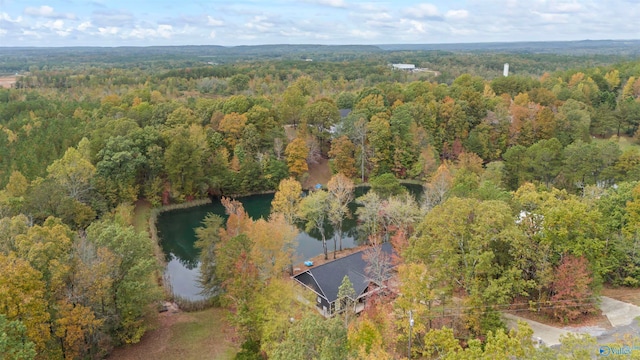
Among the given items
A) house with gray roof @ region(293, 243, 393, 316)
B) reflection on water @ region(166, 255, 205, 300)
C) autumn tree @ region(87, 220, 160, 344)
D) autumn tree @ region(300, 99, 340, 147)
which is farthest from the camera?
autumn tree @ region(300, 99, 340, 147)

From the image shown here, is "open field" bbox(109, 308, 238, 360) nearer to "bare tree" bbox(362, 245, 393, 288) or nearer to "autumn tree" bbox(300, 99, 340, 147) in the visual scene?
"bare tree" bbox(362, 245, 393, 288)

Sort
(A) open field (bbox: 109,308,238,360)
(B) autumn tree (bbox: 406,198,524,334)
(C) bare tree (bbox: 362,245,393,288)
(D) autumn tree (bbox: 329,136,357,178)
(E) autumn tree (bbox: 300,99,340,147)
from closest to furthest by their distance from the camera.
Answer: (B) autumn tree (bbox: 406,198,524,334), (A) open field (bbox: 109,308,238,360), (C) bare tree (bbox: 362,245,393,288), (D) autumn tree (bbox: 329,136,357,178), (E) autumn tree (bbox: 300,99,340,147)

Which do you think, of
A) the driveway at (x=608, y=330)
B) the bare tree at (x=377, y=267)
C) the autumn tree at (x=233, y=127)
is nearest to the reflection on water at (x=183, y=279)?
the bare tree at (x=377, y=267)

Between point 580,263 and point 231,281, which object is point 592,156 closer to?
point 580,263

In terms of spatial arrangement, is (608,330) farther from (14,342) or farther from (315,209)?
(14,342)

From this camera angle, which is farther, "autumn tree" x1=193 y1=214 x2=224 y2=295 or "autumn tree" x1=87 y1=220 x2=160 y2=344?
"autumn tree" x1=193 y1=214 x2=224 y2=295

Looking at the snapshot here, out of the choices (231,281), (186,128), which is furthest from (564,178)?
(186,128)

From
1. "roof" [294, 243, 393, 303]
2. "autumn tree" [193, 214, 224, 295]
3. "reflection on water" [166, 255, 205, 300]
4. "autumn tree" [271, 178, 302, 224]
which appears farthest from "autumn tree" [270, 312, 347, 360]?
"autumn tree" [271, 178, 302, 224]
